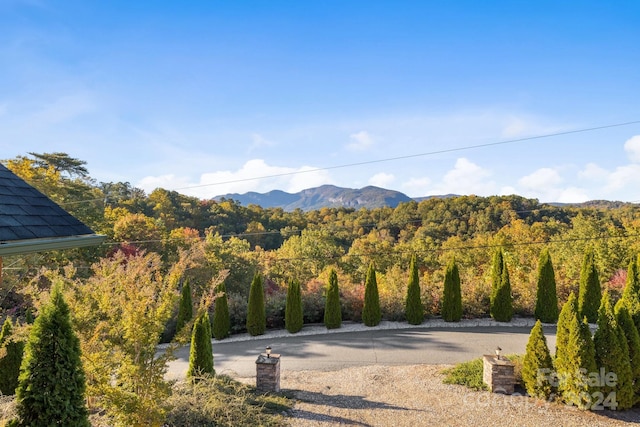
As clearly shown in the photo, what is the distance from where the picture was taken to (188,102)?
11.5 metres

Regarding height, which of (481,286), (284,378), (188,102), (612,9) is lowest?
(284,378)

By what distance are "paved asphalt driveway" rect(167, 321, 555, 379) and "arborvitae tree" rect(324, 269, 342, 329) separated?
0.42 meters

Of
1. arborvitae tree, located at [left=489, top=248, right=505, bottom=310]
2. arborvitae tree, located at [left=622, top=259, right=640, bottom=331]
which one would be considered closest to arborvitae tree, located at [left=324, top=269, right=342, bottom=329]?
arborvitae tree, located at [left=489, top=248, right=505, bottom=310]

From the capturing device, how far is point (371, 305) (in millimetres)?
13711

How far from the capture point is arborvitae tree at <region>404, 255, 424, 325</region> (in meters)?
13.6

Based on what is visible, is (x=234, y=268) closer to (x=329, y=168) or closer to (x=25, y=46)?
(x=329, y=168)

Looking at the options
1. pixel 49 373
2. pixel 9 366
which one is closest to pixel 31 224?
pixel 49 373

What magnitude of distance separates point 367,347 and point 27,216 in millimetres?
9138

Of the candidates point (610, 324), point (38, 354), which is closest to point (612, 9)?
point (610, 324)

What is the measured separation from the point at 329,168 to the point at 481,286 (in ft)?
26.0

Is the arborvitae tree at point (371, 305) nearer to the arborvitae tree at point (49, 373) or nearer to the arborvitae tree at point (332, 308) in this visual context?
the arborvitae tree at point (332, 308)

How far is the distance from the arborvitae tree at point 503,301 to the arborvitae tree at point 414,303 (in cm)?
265

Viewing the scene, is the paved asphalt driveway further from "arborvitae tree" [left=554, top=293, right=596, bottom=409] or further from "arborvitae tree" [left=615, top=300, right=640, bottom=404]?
"arborvitae tree" [left=615, top=300, right=640, bottom=404]

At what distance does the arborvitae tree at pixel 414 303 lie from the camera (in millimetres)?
13570
